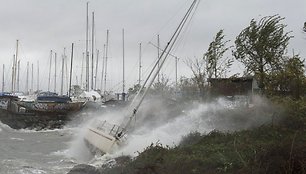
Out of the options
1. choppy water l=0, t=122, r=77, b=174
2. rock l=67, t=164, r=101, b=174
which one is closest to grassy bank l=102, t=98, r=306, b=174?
rock l=67, t=164, r=101, b=174

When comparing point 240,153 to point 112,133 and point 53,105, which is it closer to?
point 112,133

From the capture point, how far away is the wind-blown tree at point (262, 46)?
109 ft

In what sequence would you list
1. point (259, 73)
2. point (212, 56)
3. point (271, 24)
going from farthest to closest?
point (212, 56) < point (271, 24) < point (259, 73)

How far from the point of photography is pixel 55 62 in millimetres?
78500

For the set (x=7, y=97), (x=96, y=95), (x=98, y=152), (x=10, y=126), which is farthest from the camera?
(x=96, y=95)

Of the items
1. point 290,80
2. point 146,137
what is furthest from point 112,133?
point 290,80

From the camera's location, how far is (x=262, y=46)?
1305 inches

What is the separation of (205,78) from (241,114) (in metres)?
18.3

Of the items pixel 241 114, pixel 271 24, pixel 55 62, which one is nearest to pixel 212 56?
pixel 271 24

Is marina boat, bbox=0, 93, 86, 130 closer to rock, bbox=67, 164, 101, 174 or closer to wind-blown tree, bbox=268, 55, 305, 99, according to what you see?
wind-blown tree, bbox=268, 55, 305, 99

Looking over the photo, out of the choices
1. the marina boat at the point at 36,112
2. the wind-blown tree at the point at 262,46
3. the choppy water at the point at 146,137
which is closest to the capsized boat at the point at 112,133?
the choppy water at the point at 146,137

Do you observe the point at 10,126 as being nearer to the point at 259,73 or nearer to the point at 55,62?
the point at 55,62

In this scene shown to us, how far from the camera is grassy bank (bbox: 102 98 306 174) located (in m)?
11.3

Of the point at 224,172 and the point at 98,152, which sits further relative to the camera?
the point at 98,152
